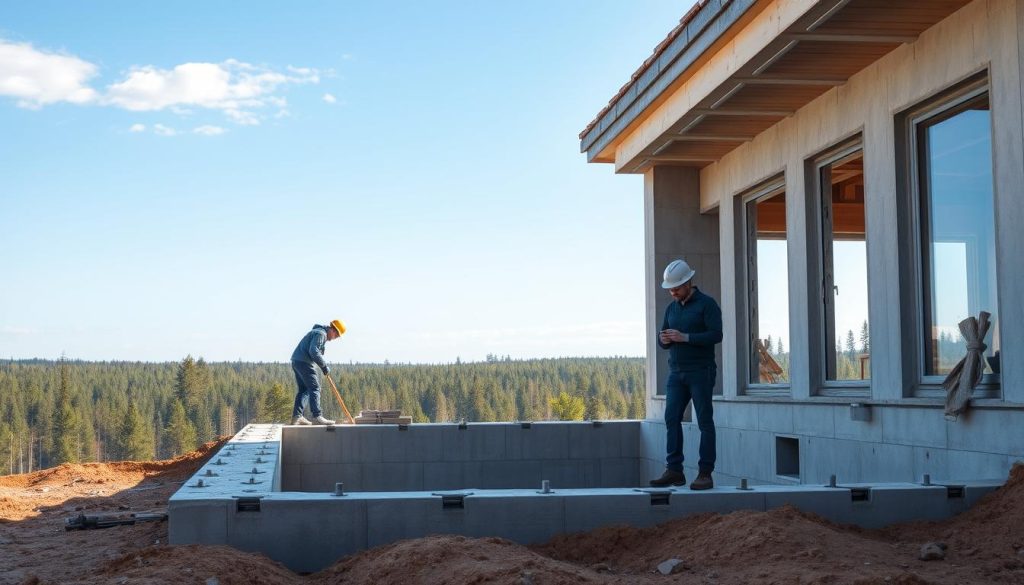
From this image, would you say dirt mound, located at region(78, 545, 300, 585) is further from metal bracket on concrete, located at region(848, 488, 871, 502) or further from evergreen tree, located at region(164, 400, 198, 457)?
evergreen tree, located at region(164, 400, 198, 457)

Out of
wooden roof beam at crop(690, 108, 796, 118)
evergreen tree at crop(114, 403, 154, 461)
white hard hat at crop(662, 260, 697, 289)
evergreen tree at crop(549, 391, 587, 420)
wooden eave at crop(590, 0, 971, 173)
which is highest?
wooden eave at crop(590, 0, 971, 173)

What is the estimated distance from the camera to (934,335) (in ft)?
27.6

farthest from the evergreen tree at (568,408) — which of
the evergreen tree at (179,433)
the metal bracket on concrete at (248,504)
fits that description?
the metal bracket on concrete at (248,504)

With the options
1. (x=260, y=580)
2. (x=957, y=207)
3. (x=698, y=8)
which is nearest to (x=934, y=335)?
(x=957, y=207)

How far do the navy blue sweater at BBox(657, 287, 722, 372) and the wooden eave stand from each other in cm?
224

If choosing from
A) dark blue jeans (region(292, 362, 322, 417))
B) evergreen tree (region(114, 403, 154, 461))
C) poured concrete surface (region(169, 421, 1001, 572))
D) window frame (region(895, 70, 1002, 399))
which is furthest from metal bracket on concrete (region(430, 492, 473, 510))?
evergreen tree (region(114, 403, 154, 461))

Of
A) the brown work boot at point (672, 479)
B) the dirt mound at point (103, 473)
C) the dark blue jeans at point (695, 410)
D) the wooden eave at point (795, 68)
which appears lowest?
the dirt mound at point (103, 473)

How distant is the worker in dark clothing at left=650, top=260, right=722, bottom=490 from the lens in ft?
25.8

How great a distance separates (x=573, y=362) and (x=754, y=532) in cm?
14557

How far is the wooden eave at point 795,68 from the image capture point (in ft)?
26.3

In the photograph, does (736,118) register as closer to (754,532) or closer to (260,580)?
(754,532)

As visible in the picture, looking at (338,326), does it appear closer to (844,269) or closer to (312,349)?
(312,349)

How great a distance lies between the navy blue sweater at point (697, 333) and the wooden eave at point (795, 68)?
7.35 ft

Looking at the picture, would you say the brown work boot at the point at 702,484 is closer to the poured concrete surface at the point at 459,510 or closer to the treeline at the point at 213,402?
the poured concrete surface at the point at 459,510
